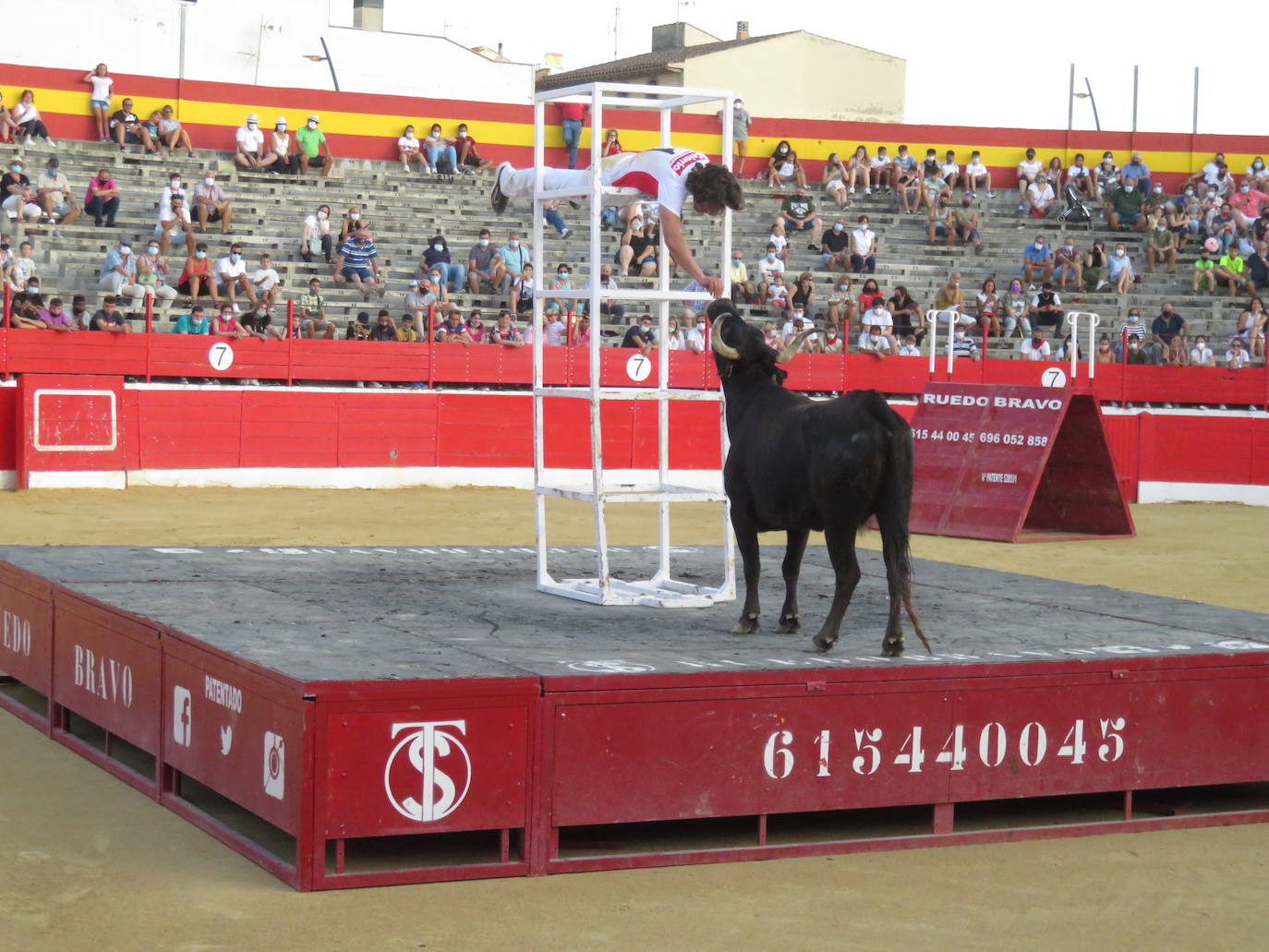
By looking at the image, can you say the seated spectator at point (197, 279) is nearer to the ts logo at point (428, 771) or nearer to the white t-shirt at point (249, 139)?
the white t-shirt at point (249, 139)

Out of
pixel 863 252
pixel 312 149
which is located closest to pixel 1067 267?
pixel 863 252

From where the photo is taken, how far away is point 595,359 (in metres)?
7.51

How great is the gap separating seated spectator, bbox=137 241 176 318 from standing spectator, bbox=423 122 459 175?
6738 millimetres

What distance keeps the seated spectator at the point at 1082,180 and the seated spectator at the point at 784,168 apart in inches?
175

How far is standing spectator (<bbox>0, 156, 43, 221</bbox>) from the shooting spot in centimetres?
2169

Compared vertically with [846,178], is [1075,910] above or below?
below

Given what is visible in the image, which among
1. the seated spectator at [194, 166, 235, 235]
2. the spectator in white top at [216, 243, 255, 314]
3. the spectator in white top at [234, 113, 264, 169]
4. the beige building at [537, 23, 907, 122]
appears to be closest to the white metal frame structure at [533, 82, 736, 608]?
the spectator in white top at [216, 243, 255, 314]

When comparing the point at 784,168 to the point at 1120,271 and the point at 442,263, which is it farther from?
the point at 442,263

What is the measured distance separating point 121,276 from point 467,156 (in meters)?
8.06

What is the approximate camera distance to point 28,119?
76.8ft

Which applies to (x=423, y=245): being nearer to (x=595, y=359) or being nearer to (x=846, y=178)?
(x=846, y=178)

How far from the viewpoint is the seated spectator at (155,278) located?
20.3 meters

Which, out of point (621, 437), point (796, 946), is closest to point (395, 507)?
point (621, 437)

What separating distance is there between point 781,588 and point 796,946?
3959mm
